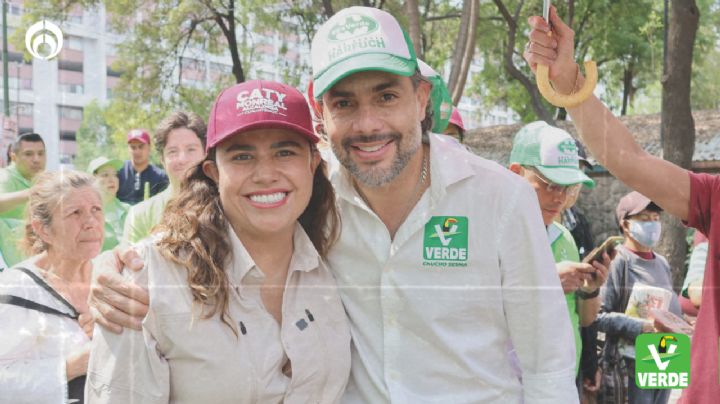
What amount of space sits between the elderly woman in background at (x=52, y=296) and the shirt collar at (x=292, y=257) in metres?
0.40

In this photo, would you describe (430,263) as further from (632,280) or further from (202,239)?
(632,280)

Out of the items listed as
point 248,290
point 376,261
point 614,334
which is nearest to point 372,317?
point 376,261

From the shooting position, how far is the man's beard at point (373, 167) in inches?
47.4

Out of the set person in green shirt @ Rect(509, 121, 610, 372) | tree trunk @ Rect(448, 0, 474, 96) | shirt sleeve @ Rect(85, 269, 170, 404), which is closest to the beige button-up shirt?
shirt sleeve @ Rect(85, 269, 170, 404)

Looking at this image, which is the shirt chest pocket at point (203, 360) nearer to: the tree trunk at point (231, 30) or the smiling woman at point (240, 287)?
the smiling woman at point (240, 287)

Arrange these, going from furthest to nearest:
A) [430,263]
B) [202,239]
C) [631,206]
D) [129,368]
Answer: [631,206] → [430,263] → [202,239] → [129,368]

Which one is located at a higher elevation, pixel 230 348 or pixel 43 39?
pixel 43 39

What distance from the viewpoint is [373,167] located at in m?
1.20

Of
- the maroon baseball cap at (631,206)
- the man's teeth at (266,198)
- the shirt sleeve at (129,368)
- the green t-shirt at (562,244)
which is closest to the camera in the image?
the shirt sleeve at (129,368)

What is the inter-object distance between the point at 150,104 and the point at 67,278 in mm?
429

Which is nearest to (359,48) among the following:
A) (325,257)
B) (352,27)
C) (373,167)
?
(352,27)


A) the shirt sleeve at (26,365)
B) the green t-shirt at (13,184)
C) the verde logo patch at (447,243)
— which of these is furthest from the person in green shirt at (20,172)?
the verde logo patch at (447,243)

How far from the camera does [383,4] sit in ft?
4.59

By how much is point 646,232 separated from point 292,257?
97 centimetres
